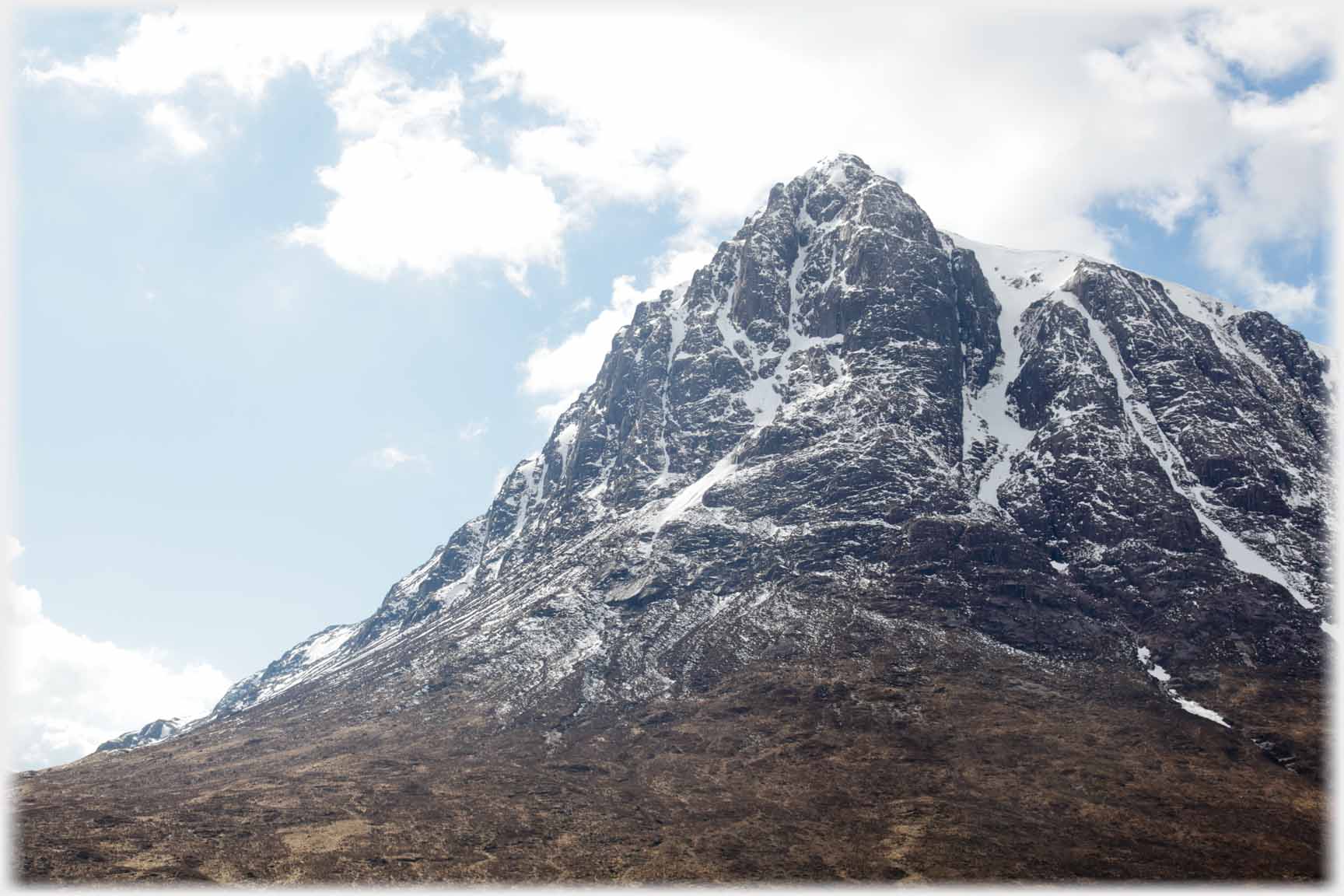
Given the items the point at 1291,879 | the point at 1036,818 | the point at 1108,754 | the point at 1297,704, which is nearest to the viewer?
the point at 1291,879

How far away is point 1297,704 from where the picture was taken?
153 meters

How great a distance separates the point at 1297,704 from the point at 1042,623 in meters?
41.4

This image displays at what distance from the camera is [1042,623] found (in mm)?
183250

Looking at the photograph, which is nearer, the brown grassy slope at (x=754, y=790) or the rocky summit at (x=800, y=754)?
the brown grassy slope at (x=754, y=790)

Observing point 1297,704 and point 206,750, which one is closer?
point 1297,704

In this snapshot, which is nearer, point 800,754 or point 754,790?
point 754,790

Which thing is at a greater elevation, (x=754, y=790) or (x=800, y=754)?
(x=800, y=754)

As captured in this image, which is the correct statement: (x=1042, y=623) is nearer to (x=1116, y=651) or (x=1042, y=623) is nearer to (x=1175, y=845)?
(x=1116, y=651)

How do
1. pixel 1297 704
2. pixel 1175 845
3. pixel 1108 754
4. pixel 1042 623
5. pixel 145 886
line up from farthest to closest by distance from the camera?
pixel 1042 623, pixel 1297 704, pixel 1108 754, pixel 1175 845, pixel 145 886

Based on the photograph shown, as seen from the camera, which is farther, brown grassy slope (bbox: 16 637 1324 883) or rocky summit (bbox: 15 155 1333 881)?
rocky summit (bbox: 15 155 1333 881)

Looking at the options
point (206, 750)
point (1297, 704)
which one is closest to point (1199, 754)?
point (1297, 704)

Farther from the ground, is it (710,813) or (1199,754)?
(1199,754)

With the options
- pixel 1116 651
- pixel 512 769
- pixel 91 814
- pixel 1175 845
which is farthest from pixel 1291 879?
pixel 91 814

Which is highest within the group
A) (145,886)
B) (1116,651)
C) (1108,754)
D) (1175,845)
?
(1116,651)
